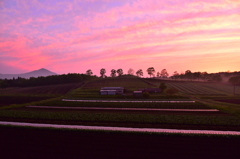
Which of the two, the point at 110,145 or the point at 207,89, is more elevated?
the point at 207,89

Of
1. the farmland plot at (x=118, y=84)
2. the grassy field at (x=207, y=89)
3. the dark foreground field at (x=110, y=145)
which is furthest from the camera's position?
the farmland plot at (x=118, y=84)

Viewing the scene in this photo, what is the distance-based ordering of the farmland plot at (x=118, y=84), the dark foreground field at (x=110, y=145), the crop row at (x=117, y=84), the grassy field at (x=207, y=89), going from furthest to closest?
the crop row at (x=117, y=84) → the farmland plot at (x=118, y=84) → the grassy field at (x=207, y=89) → the dark foreground field at (x=110, y=145)

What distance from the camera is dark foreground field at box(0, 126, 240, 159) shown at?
17.4m

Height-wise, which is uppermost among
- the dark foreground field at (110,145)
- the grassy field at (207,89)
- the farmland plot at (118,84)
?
the farmland plot at (118,84)

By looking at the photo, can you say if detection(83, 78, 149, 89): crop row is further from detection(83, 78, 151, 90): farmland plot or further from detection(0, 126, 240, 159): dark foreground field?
detection(0, 126, 240, 159): dark foreground field

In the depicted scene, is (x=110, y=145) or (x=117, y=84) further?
(x=117, y=84)

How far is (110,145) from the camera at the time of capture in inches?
764

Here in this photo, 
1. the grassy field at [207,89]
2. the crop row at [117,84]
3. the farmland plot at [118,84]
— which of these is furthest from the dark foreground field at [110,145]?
the crop row at [117,84]

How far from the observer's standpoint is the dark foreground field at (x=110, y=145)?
1742 centimetres

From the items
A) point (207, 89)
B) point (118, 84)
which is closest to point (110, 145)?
point (118, 84)

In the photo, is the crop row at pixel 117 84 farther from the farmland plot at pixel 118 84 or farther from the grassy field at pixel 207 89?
the grassy field at pixel 207 89

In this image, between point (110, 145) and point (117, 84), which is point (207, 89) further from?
point (110, 145)

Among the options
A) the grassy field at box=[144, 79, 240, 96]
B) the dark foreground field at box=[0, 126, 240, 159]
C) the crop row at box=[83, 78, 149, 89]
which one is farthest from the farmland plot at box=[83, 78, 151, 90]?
the dark foreground field at box=[0, 126, 240, 159]

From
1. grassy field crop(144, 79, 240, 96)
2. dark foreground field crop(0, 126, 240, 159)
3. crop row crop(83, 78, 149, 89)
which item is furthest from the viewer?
crop row crop(83, 78, 149, 89)
